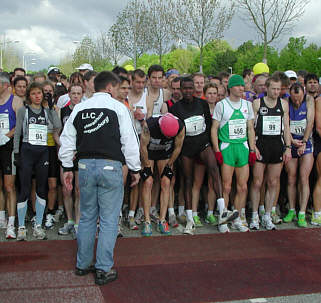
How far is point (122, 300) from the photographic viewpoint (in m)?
3.59

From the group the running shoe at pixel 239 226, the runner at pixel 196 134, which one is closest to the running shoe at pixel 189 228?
the runner at pixel 196 134

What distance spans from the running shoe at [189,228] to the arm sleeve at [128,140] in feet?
6.26

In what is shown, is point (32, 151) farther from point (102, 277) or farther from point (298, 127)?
point (298, 127)

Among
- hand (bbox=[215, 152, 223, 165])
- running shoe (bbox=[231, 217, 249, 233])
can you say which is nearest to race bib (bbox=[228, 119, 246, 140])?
hand (bbox=[215, 152, 223, 165])

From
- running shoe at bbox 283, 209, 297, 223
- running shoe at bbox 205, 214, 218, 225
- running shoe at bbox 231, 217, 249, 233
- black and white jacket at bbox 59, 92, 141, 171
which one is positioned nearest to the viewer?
black and white jacket at bbox 59, 92, 141, 171

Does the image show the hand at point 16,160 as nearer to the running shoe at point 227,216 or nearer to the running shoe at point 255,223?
the running shoe at point 227,216

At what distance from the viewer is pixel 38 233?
5199 mm

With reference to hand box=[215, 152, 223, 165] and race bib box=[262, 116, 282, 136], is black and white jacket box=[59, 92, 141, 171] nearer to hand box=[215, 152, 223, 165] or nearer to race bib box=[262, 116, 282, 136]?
hand box=[215, 152, 223, 165]

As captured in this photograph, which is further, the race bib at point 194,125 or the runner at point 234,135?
the runner at point 234,135

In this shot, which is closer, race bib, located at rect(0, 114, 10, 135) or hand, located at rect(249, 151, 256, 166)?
race bib, located at rect(0, 114, 10, 135)

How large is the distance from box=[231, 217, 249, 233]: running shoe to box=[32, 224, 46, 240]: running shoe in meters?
2.83

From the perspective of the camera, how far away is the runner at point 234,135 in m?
5.66

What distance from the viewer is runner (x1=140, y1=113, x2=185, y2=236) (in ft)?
16.3

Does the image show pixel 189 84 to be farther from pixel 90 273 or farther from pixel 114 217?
pixel 90 273
